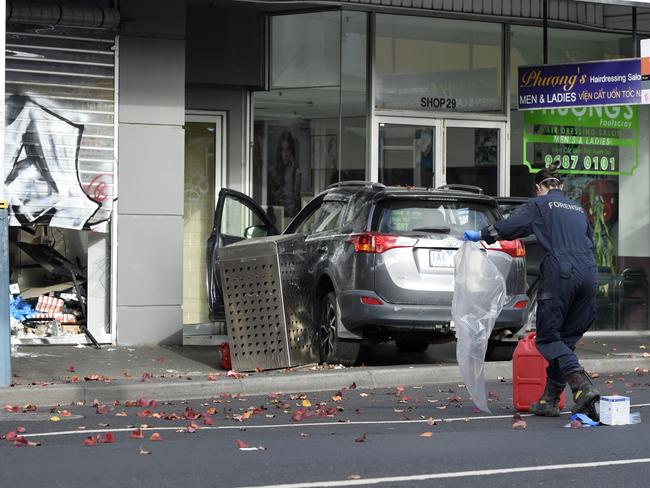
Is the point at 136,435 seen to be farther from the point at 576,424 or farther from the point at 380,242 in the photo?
the point at 380,242

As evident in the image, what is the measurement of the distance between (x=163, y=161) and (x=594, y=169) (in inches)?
246

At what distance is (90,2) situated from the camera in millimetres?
14555

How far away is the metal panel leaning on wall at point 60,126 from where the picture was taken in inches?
555

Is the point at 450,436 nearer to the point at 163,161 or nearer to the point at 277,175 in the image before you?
the point at 163,161

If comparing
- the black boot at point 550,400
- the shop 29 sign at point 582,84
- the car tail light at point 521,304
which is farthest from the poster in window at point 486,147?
the black boot at point 550,400

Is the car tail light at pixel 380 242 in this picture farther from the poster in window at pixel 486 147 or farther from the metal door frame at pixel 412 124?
the poster in window at pixel 486 147

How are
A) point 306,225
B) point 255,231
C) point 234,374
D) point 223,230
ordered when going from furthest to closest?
point 223,230 < point 255,231 < point 306,225 < point 234,374

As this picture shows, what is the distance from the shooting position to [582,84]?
16.3m

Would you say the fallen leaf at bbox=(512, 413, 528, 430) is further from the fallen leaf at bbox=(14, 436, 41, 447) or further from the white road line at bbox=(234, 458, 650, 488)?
the fallen leaf at bbox=(14, 436, 41, 447)

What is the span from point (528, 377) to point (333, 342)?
10.5 feet

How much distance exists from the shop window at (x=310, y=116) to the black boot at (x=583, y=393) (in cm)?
771

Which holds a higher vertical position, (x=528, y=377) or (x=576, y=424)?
(x=528, y=377)

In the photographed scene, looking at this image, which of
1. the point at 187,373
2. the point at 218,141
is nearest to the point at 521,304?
the point at 187,373

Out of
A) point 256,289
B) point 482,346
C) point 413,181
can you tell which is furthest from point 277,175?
point 482,346
